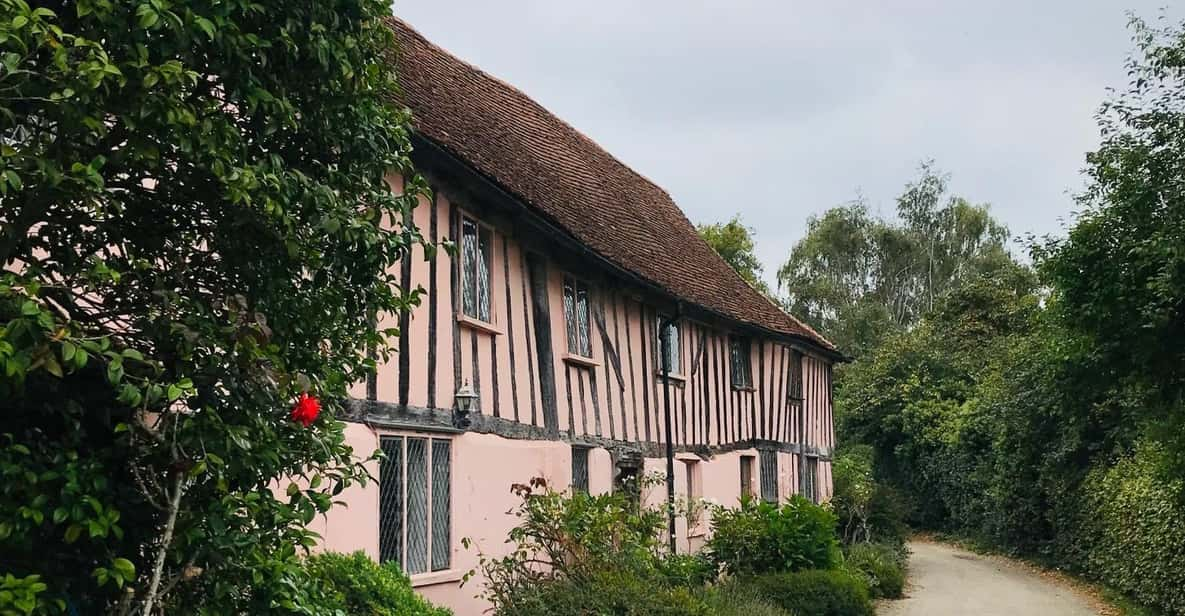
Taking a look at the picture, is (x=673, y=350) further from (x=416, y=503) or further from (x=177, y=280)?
(x=177, y=280)

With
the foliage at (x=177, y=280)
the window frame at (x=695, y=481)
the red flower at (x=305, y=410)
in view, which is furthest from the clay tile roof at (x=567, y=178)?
the red flower at (x=305, y=410)

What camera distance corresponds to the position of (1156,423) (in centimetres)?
1270

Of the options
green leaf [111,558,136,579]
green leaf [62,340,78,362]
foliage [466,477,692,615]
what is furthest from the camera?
foliage [466,477,692,615]

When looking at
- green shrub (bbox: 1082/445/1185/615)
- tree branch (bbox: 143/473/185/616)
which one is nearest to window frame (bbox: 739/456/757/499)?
green shrub (bbox: 1082/445/1185/615)

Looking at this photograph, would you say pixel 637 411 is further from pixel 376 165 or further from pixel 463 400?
pixel 376 165

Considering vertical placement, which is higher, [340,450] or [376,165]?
[376,165]

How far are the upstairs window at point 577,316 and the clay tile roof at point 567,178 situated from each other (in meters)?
0.60

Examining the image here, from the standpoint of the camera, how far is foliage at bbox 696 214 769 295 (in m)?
40.1

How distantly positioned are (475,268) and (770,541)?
6.70 metres

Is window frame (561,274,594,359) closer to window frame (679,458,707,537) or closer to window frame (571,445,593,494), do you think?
window frame (571,445,593,494)

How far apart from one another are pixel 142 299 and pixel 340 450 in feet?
3.05

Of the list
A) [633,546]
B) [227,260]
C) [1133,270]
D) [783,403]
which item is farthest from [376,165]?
[783,403]

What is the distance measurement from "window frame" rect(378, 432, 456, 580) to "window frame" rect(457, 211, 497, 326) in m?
A: 1.37

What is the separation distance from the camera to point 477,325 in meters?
10.9
